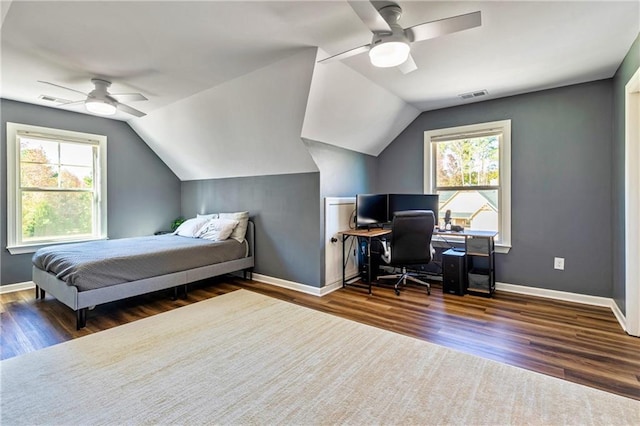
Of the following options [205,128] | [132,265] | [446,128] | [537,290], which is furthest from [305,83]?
[537,290]

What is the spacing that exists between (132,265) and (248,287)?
4.73 ft

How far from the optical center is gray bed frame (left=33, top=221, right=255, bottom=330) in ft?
9.01

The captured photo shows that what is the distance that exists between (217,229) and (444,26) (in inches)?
140

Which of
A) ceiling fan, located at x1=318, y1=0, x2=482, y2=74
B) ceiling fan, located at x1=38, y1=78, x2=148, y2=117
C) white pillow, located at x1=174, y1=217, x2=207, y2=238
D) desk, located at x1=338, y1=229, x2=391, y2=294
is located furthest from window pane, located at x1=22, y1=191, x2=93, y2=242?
ceiling fan, located at x1=318, y1=0, x2=482, y2=74

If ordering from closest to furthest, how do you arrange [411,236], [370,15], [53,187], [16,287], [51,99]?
[370,15] < [411,236] < [51,99] < [16,287] < [53,187]

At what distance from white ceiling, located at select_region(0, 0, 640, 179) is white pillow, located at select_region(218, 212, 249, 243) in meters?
1.07

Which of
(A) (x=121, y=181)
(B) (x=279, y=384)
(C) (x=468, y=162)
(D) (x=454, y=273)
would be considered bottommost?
(B) (x=279, y=384)

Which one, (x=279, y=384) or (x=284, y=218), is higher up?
(x=284, y=218)

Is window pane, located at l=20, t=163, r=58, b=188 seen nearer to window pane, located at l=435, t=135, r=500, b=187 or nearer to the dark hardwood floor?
the dark hardwood floor

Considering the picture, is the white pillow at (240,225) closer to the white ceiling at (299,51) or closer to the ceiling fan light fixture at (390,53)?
the white ceiling at (299,51)

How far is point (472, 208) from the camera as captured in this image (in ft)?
13.6

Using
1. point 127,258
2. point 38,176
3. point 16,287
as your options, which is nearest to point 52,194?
point 38,176

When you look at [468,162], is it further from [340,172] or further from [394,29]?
[394,29]

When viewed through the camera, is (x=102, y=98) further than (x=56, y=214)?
No
